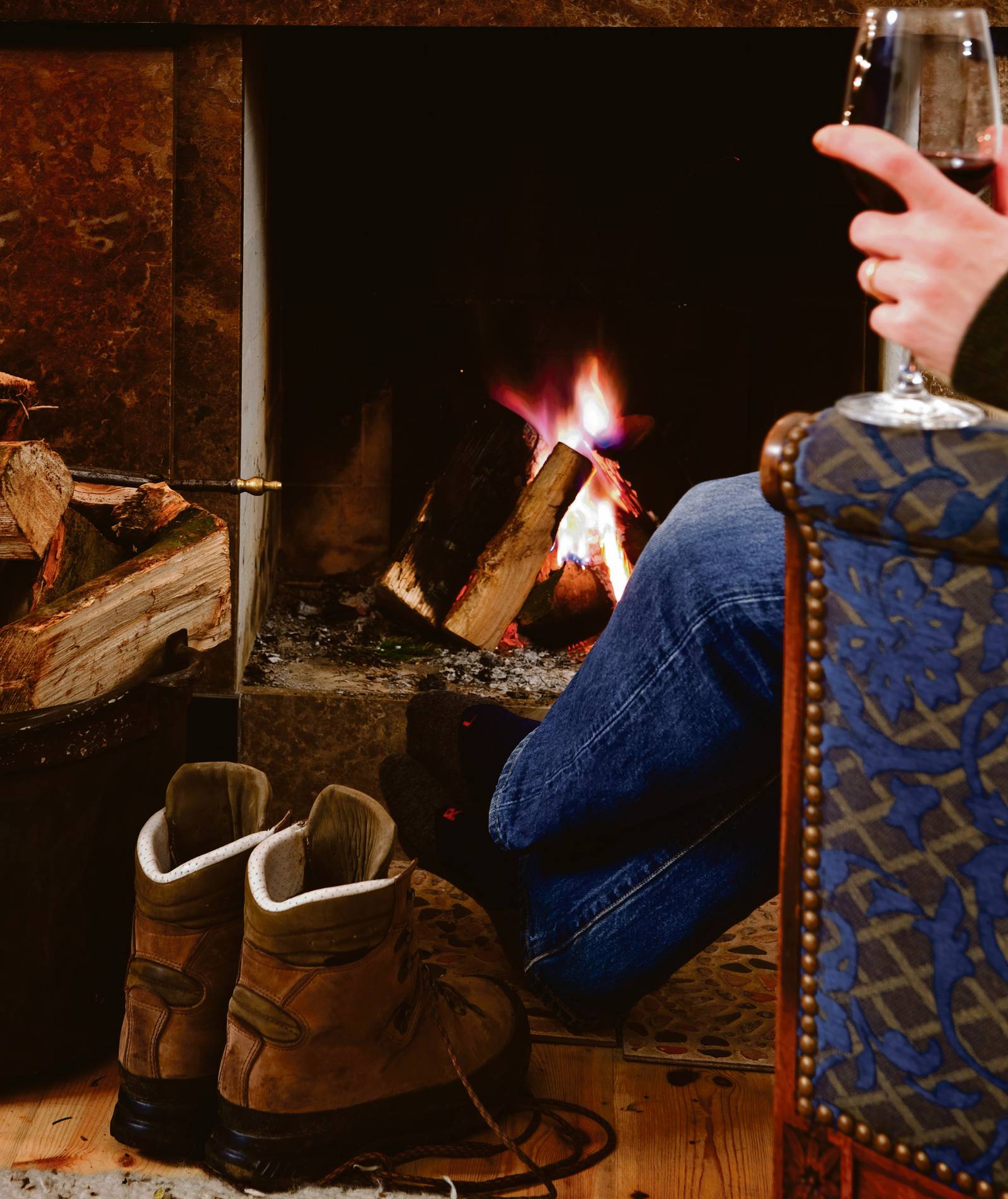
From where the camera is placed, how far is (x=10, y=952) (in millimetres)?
1225

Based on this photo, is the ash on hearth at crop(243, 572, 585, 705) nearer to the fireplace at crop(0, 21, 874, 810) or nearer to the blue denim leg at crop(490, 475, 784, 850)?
the fireplace at crop(0, 21, 874, 810)

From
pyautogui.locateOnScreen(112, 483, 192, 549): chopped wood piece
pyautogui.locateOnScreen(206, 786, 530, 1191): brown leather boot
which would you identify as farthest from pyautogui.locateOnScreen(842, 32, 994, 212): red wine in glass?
pyautogui.locateOnScreen(112, 483, 192, 549): chopped wood piece

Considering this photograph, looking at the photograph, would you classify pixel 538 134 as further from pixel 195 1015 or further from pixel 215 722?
pixel 195 1015

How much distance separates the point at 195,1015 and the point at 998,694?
83 centimetres

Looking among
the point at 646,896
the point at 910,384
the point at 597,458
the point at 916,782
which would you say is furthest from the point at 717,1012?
the point at 597,458

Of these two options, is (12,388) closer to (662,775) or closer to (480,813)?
(480,813)

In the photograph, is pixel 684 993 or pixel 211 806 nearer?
pixel 211 806

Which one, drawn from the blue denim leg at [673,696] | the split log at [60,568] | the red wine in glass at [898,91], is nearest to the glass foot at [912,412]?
the red wine in glass at [898,91]

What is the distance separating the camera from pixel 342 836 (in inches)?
48.0

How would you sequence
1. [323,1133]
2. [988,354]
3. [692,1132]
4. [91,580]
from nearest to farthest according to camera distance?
[988,354] → [323,1133] → [692,1132] → [91,580]

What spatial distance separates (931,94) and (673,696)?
1.62 feet

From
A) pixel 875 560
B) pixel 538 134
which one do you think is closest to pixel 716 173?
pixel 538 134

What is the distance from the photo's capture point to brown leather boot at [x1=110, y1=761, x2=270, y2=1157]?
112 centimetres

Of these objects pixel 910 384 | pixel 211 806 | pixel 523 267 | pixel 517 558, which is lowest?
pixel 211 806
